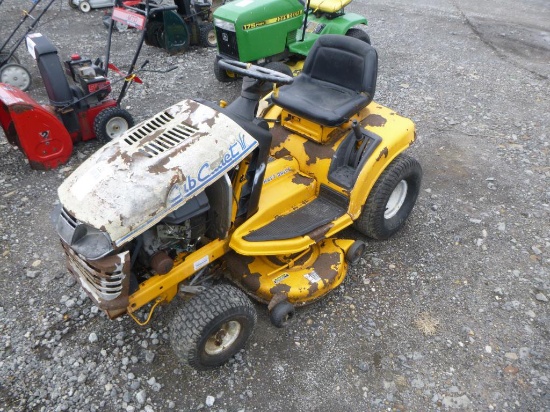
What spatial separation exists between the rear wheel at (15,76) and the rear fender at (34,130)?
1.62m

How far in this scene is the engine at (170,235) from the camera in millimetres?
2398

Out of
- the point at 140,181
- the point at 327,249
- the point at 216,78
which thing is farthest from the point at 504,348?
the point at 216,78

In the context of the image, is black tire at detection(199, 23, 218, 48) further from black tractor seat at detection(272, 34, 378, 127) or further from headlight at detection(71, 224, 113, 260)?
headlight at detection(71, 224, 113, 260)

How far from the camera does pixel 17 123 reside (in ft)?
13.3

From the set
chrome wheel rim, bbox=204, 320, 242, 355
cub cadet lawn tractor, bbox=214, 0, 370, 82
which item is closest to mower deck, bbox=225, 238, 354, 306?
chrome wheel rim, bbox=204, 320, 242, 355

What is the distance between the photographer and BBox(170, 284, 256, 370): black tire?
2.45 m

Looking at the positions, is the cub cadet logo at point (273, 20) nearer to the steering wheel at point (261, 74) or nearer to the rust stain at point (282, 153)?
the rust stain at point (282, 153)

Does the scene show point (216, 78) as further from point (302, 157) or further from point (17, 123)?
point (302, 157)

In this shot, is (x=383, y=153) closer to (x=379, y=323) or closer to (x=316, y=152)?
(x=316, y=152)

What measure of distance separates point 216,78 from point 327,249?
391cm

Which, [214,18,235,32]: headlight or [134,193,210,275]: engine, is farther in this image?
[214,18,235,32]: headlight

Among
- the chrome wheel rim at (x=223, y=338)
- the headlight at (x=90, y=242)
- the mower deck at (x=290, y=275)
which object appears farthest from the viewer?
the mower deck at (x=290, y=275)

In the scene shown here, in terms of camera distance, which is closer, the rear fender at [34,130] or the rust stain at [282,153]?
the rust stain at [282,153]

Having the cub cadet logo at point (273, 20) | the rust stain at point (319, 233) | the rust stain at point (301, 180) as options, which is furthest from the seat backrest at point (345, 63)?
the cub cadet logo at point (273, 20)
